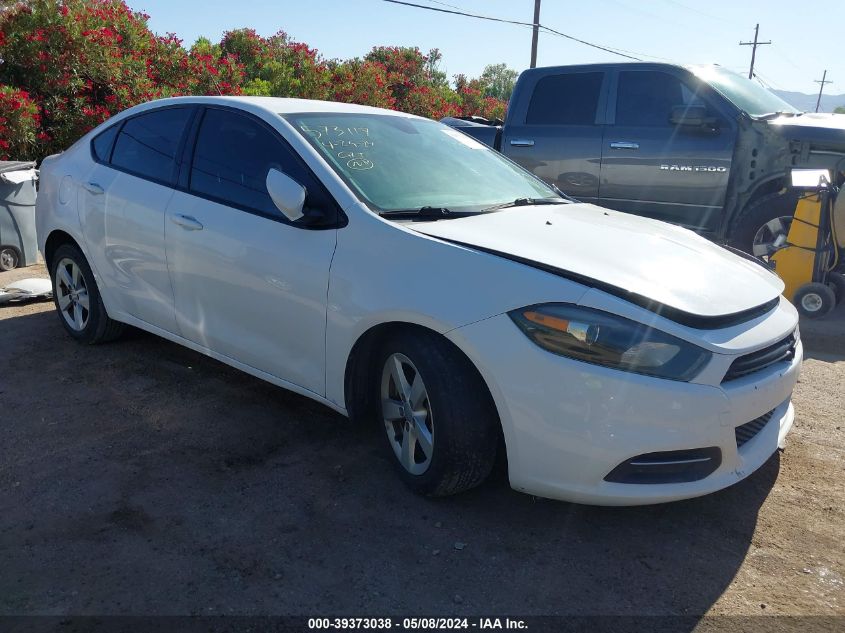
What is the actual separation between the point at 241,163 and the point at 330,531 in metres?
1.94

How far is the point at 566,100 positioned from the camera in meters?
7.62

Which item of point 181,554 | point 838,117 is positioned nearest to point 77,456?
point 181,554

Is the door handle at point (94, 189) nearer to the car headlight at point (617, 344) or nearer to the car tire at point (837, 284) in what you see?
the car headlight at point (617, 344)

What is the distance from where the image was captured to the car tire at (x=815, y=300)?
6.17 meters

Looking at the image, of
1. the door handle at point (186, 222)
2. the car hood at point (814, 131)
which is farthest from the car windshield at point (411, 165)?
the car hood at point (814, 131)

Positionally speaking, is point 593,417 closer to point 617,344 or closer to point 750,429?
point 617,344

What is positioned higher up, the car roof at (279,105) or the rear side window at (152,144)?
the car roof at (279,105)

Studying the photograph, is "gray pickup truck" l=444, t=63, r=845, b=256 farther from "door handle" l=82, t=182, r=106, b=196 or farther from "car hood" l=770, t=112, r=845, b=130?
"door handle" l=82, t=182, r=106, b=196

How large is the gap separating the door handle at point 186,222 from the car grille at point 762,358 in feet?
8.55

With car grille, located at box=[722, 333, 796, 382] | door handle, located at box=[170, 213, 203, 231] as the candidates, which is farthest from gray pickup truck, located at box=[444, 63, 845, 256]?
door handle, located at box=[170, 213, 203, 231]

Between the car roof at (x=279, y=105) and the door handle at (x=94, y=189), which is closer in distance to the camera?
the car roof at (x=279, y=105)

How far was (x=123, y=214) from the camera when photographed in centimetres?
433

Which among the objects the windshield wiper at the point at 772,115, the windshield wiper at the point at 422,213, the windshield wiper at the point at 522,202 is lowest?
the windshield wiper at the point at 522,202

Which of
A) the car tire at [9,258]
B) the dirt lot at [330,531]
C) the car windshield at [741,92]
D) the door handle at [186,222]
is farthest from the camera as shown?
the car tire at [9,258]
